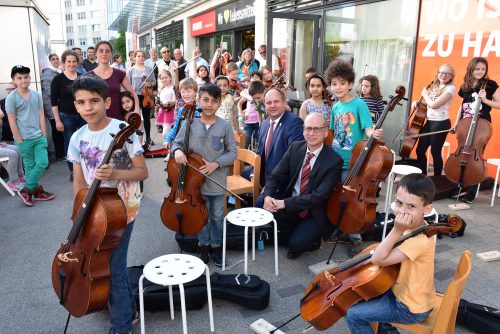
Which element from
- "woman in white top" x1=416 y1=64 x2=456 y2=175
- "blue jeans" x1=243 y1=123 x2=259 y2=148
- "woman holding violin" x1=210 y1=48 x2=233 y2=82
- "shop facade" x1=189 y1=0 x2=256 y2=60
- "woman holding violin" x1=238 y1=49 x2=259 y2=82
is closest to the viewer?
"woman in white top" x1=416 y1=64 x2=456 y2=175

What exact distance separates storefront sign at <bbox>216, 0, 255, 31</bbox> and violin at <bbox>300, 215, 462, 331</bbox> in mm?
9985

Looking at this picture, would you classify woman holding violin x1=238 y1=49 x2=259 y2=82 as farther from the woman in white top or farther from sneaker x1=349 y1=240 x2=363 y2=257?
sneaker x1=349 y1=240 x2=363 y2=257

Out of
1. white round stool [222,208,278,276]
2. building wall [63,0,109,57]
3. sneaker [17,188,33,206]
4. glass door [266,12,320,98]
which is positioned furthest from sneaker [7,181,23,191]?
building wall [63,0,109,57]

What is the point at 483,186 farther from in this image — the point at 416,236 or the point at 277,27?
the point at 277,27

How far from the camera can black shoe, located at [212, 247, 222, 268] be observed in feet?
9.91

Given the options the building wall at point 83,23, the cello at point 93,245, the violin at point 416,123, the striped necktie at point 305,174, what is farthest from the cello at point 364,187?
the building wall at point 83,23

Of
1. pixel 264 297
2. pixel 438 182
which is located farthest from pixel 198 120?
pixel 438 182

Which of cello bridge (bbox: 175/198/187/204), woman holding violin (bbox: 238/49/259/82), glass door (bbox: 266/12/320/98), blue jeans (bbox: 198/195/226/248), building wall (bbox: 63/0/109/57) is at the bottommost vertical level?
blue jeans (bbox: 198/195/226/248)

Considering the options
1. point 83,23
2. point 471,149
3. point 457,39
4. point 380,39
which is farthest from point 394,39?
point 83,23

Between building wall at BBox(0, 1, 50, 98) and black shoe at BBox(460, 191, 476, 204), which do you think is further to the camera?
building wall at BBox(0, 1, 50, 98)

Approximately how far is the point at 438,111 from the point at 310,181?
8.28 ft

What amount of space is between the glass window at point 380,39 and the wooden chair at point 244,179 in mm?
3241

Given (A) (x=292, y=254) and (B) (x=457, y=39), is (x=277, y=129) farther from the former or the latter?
(B) (x=457, y=39)

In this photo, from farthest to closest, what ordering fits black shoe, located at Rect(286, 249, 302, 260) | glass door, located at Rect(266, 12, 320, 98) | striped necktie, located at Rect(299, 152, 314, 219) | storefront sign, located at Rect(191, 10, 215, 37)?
storefront sign, located at Rect(191, 10, 215, 37) → glass door, located at Rect(266, 12, 320, 98) → black shoe, located at Rect(286, 249, 302, 260) → striped necktie, located at Rect(299, 152, 314, 219)
